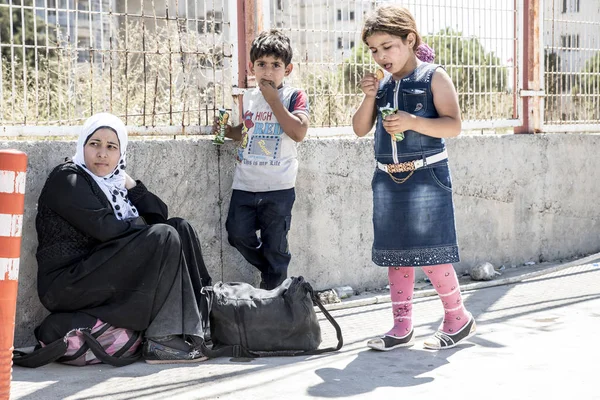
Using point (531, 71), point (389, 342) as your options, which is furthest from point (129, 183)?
point (531, 71)

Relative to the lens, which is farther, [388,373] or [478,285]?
[478,285]

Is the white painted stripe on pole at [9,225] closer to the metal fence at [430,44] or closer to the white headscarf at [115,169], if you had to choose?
the white headscarf at [115,169]

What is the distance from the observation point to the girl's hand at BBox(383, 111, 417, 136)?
4.25 meters

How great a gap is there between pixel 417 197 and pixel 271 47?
4.28ft

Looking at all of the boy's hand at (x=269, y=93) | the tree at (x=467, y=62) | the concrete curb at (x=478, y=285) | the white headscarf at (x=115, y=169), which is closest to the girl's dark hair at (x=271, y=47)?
the boy's hand at (x=269, y=93)

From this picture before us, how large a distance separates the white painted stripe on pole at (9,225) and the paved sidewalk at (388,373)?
0.81m

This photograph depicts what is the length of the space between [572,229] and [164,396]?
4.78 meters

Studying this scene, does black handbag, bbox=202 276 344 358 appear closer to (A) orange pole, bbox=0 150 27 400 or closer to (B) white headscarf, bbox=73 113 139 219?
(B) white headscarf, bbox=73 113 139 219

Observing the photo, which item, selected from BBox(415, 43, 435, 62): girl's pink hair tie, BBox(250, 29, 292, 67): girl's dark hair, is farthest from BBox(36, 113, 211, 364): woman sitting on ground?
BBox(415, 43, 435, 62): girl's pink hair tie

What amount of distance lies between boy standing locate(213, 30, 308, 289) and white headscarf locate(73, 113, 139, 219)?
79 cm

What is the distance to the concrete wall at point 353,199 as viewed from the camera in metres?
5.09

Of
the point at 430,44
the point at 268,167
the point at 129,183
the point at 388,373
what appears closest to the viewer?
the point at 388,373

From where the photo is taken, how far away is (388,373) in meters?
4.03

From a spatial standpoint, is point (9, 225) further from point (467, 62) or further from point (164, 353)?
point (467, 62)
